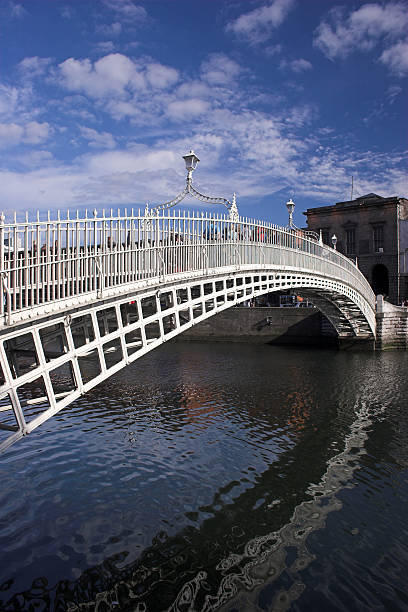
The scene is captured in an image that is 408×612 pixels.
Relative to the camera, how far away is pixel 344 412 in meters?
13.7

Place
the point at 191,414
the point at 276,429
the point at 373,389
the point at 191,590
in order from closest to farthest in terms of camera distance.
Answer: the point at 191,590, the point at 276,429, the point at 191,414, the point at 373,389

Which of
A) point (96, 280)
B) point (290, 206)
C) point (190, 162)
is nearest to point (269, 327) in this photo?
point (290, 206)

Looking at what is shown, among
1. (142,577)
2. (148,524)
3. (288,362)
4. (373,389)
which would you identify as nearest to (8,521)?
(148,524)

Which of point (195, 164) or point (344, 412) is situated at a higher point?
point (195, 164)

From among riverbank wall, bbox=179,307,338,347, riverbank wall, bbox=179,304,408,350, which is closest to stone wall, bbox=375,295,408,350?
riverbank wall, bbox=179,304,408,350

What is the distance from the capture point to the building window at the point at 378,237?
4584 centimetres

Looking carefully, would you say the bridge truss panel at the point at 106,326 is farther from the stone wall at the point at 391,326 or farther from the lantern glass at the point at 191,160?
the stone wall at the point at 391,326

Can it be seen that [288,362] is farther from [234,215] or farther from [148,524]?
[148,524]

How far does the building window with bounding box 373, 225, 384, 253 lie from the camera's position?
45844mm

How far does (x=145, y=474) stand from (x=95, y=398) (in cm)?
709

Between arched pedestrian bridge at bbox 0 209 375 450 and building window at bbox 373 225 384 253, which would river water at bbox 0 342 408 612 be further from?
building window at bbox 373 225 384 253

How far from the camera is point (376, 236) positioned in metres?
46.2

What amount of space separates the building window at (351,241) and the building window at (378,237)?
2036 millimetres

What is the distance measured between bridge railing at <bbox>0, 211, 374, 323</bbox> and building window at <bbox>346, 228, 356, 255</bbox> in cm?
3548
